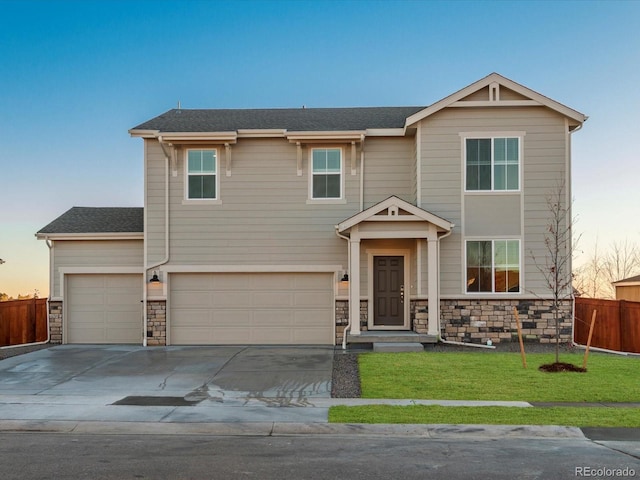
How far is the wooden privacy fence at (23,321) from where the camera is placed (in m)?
17.1

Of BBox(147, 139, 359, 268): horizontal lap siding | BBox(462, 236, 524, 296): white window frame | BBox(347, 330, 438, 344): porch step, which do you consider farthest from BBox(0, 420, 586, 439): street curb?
BBox(147, 139, 359, 268): horizontal lap siding

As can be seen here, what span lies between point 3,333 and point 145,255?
15.7ft

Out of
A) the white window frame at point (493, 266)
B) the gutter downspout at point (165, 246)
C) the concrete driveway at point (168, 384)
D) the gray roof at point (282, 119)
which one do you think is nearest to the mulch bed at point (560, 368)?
the white window frame at point (493, 266)

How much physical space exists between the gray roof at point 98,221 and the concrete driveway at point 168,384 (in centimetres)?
373

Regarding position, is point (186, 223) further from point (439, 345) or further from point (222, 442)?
point (222, 442)

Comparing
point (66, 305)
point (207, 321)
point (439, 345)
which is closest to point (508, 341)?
point (439, 345)

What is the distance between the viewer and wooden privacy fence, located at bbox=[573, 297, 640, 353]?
1532 cm

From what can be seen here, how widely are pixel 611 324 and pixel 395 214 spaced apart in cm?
676

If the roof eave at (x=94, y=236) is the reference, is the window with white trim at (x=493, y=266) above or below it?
below

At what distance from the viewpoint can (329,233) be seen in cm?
1717

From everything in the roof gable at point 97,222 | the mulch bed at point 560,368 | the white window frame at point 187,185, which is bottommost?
the mulch bed at point 560,368

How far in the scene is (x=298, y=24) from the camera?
20.9 m

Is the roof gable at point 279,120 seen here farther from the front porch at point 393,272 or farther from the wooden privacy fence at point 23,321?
the wooden privacy fence at point 23,321

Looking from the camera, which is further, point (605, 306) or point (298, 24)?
point (298, 24)
